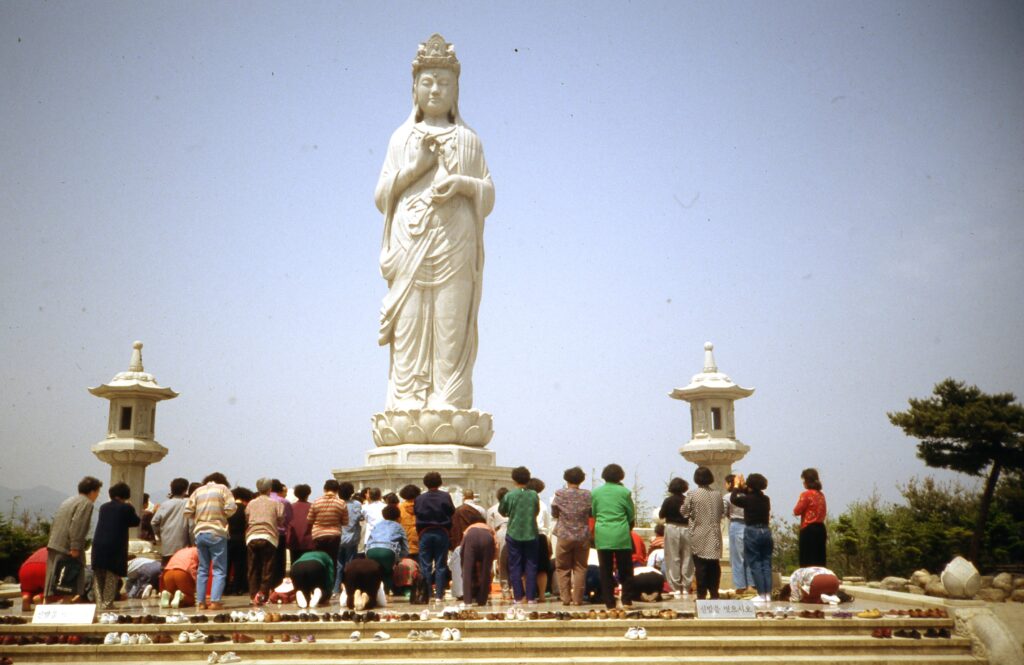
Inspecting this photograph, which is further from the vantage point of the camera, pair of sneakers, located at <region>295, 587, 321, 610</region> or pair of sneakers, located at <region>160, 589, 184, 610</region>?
pair of sneakers, located at <region>160, 589, 184, 610</region>

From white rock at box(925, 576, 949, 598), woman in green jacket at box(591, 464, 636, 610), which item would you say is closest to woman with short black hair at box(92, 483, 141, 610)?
woman in green jacket at box(591, 464, 636, 610)

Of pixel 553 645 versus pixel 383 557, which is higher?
pixel 383 557

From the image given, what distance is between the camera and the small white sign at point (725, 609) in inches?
284

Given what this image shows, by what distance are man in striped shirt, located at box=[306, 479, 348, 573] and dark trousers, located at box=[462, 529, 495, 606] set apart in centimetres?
135

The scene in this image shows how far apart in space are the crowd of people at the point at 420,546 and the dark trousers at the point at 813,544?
0.01 meters

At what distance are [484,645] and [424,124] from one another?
30.7ft

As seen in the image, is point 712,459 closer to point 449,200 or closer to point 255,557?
point 449,200

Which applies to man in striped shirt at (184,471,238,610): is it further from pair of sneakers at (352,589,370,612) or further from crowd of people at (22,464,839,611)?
pair of sneakers at (352,589,370,612)

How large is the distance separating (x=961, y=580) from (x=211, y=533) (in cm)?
666

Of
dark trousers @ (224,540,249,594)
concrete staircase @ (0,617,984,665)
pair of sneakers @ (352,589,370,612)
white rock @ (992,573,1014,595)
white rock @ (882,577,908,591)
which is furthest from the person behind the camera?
white rock @ (882,577,908,591)

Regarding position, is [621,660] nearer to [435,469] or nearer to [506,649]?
[506,649]

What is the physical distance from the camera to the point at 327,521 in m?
9.16

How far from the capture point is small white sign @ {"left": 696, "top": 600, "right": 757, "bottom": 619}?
23.7 ft

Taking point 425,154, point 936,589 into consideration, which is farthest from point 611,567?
point 425,154
